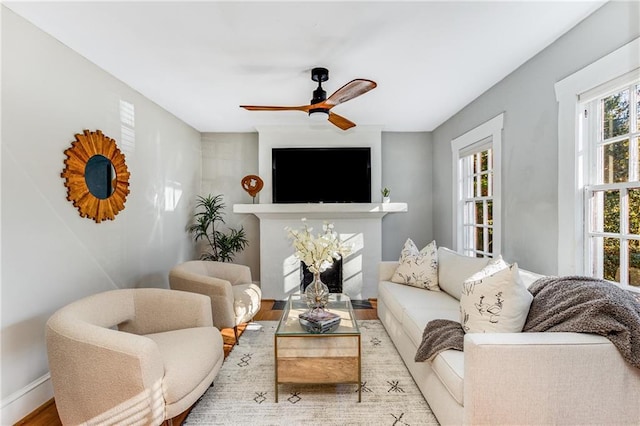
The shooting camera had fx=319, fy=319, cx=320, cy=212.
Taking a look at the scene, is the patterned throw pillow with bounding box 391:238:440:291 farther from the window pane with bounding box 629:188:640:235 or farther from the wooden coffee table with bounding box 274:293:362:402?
the window pane with bounding box 629:188:640:235

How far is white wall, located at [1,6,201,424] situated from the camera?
1950 millimetres

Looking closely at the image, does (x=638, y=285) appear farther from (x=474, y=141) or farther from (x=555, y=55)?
(x=474, y=141)

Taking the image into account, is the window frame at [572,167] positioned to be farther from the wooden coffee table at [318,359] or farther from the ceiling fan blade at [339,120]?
the ceiling fan blade at [339,120]

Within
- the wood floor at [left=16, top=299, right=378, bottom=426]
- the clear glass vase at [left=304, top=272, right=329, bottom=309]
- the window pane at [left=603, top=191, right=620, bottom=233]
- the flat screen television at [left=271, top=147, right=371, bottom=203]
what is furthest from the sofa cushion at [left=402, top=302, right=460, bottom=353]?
the flat screen television at [left=271, top=147, right=371, bottom=203]

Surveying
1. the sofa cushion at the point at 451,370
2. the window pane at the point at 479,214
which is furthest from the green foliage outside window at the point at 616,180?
the window pane at the point at 479,214

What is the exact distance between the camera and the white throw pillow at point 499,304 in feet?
5.64

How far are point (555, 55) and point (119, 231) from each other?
3896mm

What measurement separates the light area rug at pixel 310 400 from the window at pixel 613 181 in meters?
1.51

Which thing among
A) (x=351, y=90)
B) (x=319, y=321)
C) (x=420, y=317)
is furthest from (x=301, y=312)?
(x=351, y=90)

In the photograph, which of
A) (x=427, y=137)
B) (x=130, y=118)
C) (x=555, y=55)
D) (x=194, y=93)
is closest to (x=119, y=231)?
(x=130, y=118)

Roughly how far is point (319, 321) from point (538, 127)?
2308 millimetres

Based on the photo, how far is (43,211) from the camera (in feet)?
7.11

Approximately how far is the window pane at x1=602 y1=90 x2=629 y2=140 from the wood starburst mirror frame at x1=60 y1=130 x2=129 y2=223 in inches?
146

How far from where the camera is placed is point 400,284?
3393 mm
